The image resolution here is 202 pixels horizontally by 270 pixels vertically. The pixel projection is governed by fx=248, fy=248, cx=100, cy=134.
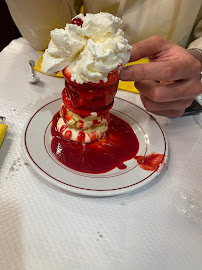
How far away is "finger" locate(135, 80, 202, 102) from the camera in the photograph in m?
Result: 0.85

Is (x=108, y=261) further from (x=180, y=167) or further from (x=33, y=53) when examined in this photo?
(x=33, y=53)

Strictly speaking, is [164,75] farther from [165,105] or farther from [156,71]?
[165,105]

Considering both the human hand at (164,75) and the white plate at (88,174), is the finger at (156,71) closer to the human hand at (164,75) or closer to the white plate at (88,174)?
the human hand at (164,75)

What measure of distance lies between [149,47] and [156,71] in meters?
0.13

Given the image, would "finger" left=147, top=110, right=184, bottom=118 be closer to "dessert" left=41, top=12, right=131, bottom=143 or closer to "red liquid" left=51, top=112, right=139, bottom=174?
"red liquid" left=51, top=112, right=139, bottom=174

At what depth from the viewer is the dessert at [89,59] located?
71 centimetres

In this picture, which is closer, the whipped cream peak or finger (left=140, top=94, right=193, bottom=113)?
the whipped cream peak

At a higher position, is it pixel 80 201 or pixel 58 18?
pixel 58 18

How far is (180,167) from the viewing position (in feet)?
2.82

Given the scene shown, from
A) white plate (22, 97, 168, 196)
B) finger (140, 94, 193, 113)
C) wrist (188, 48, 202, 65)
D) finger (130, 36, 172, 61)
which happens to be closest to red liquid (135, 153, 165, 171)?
white plate (22, 97, 168, 196)

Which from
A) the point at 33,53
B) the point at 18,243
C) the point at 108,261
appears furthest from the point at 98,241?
the point at 33,53

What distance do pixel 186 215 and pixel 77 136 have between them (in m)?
0.44

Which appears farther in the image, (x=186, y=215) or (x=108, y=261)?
(x=186, y=215)

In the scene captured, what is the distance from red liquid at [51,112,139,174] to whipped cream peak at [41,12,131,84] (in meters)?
0.24
